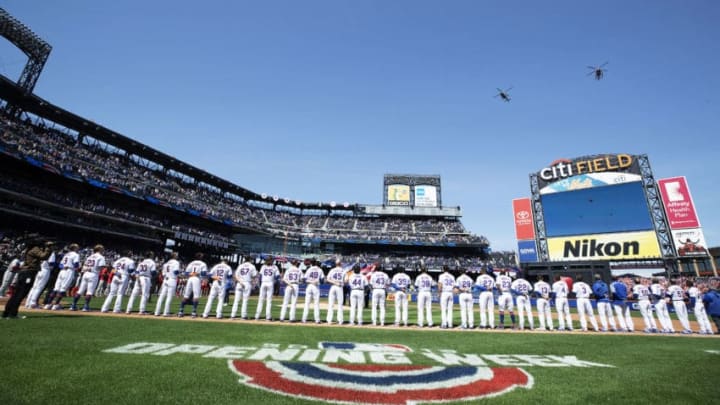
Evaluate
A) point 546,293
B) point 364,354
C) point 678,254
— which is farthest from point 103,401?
point 678,254

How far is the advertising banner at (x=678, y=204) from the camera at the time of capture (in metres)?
33.8

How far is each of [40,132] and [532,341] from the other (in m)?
46.6

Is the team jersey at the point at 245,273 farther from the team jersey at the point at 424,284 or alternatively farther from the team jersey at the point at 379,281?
the team jersey at the point at 424,284

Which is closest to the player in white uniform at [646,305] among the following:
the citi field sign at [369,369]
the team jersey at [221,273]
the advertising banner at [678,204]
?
the citi field sign at [369,369]

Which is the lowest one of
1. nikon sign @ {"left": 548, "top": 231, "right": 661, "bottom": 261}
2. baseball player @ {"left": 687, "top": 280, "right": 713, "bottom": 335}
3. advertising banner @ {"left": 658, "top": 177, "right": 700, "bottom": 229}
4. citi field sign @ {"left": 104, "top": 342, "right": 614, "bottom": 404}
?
citi field sign @ {"left": 104, "top": 342, "right": 614, "bottom": 404}

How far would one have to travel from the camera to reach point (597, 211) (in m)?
38.7

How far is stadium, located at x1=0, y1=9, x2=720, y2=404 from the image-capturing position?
4.29m

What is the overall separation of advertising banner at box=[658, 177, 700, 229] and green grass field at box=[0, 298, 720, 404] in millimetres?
35161

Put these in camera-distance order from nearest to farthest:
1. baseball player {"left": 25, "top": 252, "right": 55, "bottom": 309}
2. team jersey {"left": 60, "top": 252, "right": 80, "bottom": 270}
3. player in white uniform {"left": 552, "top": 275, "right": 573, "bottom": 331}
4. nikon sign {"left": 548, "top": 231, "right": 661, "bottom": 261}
Result: baseball player {"left": 25, "top": 252, "right": 55, "bottom": 309} → team jersey {"left": 60, "top": 252, "right": 80, "bottom": 270} → player in white uniform {"left": 552, "top": 275, "right": 573, "bottom": 331} → nikon sign {"left": 548, "top": 231, "right": 661, "bottom": 261}

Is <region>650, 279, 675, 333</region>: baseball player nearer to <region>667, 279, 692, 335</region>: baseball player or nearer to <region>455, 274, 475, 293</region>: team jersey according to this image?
<region>667, 279, 692, 335</region>: baseball player

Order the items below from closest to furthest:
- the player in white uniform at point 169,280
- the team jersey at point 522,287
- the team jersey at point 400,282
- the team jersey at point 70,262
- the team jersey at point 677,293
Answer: the team jersey at point 70,262 → the player in white uniform at point 169,280 → the team jersey at point 400,282 → the team jersey at point 522,287 → the team jersey at point 677,293

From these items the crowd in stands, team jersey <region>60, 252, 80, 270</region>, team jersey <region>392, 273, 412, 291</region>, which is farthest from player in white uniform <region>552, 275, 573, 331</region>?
the crowd in stands

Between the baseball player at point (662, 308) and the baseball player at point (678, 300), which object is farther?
the baseball player at point (678, 300)

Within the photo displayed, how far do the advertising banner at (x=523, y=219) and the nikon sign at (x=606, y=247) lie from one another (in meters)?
2.72
